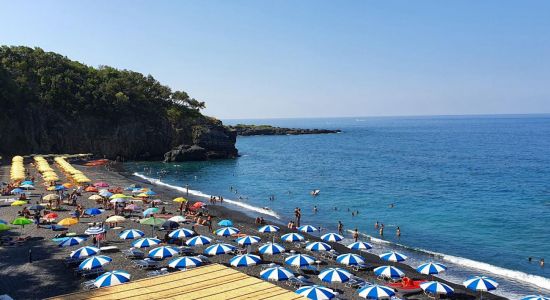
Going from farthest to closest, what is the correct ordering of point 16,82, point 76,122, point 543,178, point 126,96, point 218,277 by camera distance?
point 126,96
point 76,122
point 16,82
point 543,178
point 218,277

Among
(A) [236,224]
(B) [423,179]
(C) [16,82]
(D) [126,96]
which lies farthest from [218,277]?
(D) [126,96]

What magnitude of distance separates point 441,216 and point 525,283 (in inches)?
750

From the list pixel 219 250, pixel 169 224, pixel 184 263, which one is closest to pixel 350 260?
pixel 219 250

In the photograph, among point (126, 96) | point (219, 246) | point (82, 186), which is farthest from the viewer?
point (126, 96)

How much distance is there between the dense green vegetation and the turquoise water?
16.4 meters

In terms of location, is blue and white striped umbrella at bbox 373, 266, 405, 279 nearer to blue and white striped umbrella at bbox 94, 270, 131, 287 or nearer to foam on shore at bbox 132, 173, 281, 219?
blue and white striped umbrella at bbox 94, 270, 131, 287

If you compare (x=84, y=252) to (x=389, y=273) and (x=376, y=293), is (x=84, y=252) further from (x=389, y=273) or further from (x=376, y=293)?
(x=389, y=273)

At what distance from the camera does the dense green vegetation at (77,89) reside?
82438mm

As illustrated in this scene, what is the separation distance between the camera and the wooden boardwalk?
11.9 metres

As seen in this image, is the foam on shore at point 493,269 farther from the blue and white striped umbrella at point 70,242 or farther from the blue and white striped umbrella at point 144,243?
the blue and white striped umbrella at point 70,242

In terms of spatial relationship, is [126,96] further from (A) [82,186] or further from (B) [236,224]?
(B) [236,224]

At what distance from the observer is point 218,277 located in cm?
1337

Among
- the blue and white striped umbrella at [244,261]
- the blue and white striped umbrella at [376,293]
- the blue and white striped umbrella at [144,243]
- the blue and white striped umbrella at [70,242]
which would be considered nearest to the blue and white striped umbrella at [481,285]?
the blue and white striped umbrella at [376,293]

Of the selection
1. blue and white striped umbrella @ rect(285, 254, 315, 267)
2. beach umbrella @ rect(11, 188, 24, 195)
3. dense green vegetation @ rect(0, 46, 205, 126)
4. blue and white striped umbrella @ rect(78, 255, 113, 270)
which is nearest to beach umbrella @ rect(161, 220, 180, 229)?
blue and white striped umbrella @ rect(78, 255, 113, 270)
